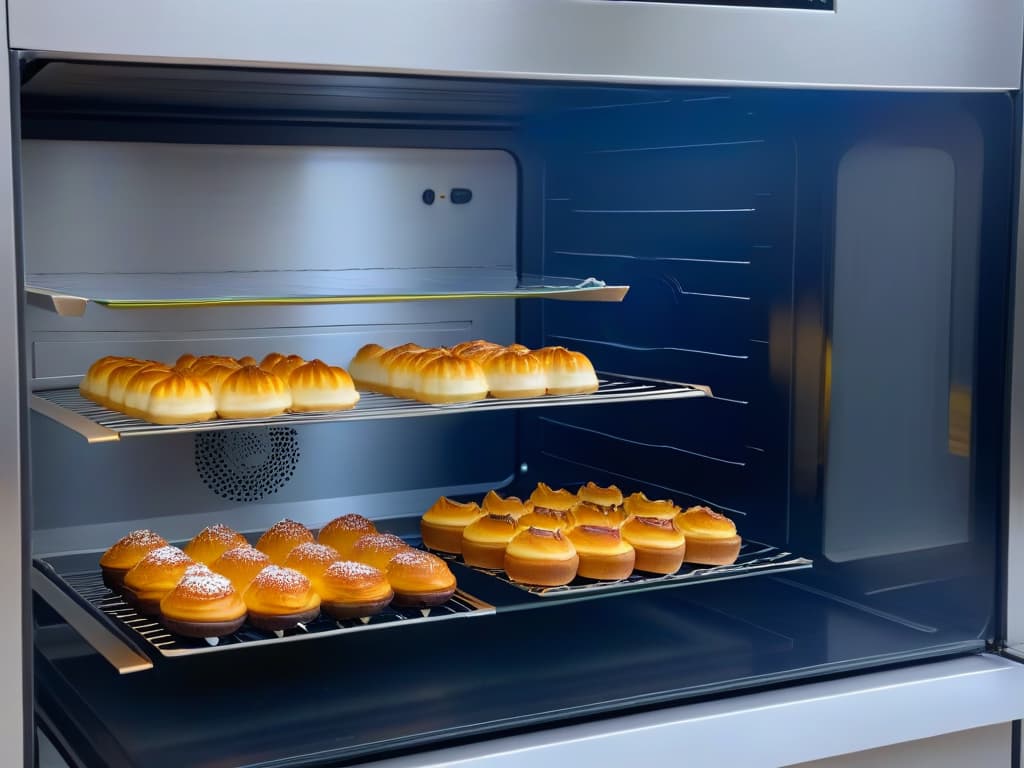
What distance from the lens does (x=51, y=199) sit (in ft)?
4.92

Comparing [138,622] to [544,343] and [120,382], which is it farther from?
[544,343]

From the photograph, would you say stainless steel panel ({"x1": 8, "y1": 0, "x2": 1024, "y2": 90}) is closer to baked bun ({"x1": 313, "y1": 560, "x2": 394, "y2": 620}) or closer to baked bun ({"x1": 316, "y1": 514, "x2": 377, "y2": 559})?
baked bun ({"x1": 313, "y1": 560, "x2": 394, "y2": 620})

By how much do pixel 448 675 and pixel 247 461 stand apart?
0.48m

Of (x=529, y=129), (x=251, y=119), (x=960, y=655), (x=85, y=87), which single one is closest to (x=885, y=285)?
(x=960, y=655)

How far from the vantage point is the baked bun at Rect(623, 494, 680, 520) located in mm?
1562

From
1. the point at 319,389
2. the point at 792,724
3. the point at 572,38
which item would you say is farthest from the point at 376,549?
the point at 572,38

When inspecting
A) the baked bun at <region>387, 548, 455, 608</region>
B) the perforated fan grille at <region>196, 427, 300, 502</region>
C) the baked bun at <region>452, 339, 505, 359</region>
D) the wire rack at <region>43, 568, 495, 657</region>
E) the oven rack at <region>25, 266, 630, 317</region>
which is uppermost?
the oven rack at <region>25, 266, 630, 317</region>

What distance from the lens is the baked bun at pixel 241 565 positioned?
1.32m

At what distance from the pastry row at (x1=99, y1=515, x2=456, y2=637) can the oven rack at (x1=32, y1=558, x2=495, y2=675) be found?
2 centimetres

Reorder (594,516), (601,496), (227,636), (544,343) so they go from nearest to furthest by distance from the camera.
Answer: (227,636) < (594,516) < (601,496) < (544,343)

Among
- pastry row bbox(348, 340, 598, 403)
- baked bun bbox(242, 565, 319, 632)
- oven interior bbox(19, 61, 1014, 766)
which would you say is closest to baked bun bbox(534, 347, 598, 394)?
pastry row bbox(348, 340, 598, 403)

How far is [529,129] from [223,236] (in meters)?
0.48

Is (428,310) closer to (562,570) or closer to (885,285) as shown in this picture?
(562,570)

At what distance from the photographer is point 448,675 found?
1.32 meters
